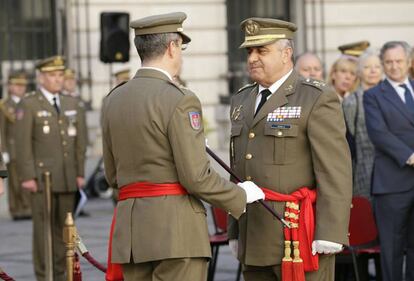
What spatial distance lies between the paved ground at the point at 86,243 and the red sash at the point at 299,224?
4234 mm

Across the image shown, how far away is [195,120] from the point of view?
6418 mm

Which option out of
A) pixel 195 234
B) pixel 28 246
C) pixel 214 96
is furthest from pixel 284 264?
pixel 214 96

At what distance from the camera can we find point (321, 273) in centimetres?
701

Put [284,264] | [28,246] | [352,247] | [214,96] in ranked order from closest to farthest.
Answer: [284,264] < [352,247] < [28,246] < [214,96]

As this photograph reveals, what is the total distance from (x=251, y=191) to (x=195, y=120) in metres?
0.54

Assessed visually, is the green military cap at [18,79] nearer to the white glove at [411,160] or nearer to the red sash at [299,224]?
the white glove at [411,160]

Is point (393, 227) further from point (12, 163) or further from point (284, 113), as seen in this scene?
point (12, 163)

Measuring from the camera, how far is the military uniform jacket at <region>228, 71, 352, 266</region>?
6.90 m

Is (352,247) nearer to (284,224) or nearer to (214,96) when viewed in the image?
(284,224)

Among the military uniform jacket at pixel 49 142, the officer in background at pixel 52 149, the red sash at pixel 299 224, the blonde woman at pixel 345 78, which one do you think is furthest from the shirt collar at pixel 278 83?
the military uniform jacket at pixel 49 142

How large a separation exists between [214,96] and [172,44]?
15.3 metres

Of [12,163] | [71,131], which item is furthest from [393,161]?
[12,163]

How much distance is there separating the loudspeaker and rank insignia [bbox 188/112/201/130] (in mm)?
10788

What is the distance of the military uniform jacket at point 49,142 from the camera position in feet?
37.4
